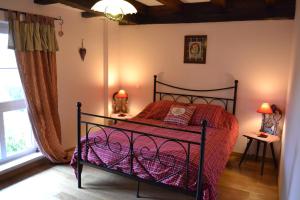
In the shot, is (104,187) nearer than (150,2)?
Yes

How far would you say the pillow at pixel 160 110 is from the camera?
3.86 metres

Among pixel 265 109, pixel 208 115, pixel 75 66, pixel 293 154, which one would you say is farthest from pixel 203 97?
pixel 293 154

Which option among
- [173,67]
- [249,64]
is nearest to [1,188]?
[173,67]

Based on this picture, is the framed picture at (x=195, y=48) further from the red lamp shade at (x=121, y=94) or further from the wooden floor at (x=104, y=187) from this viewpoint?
the wooden floor at (x=104, y=187)

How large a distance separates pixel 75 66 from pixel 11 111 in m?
1.15

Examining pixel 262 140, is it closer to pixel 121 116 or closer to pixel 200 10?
pixel 200 10

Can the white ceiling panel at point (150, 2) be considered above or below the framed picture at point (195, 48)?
above

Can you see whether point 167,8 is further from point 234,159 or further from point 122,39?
point 234,159

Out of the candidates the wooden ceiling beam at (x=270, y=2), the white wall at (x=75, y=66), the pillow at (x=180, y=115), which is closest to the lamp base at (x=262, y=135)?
the pillow at (x=180, y=115)

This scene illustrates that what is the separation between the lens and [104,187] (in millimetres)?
2953

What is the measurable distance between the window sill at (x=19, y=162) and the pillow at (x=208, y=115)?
2.25 metres

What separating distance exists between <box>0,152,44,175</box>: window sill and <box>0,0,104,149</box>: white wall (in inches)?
18.4

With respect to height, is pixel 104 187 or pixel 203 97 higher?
pixel 203 97

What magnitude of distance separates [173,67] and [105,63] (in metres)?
1.23
